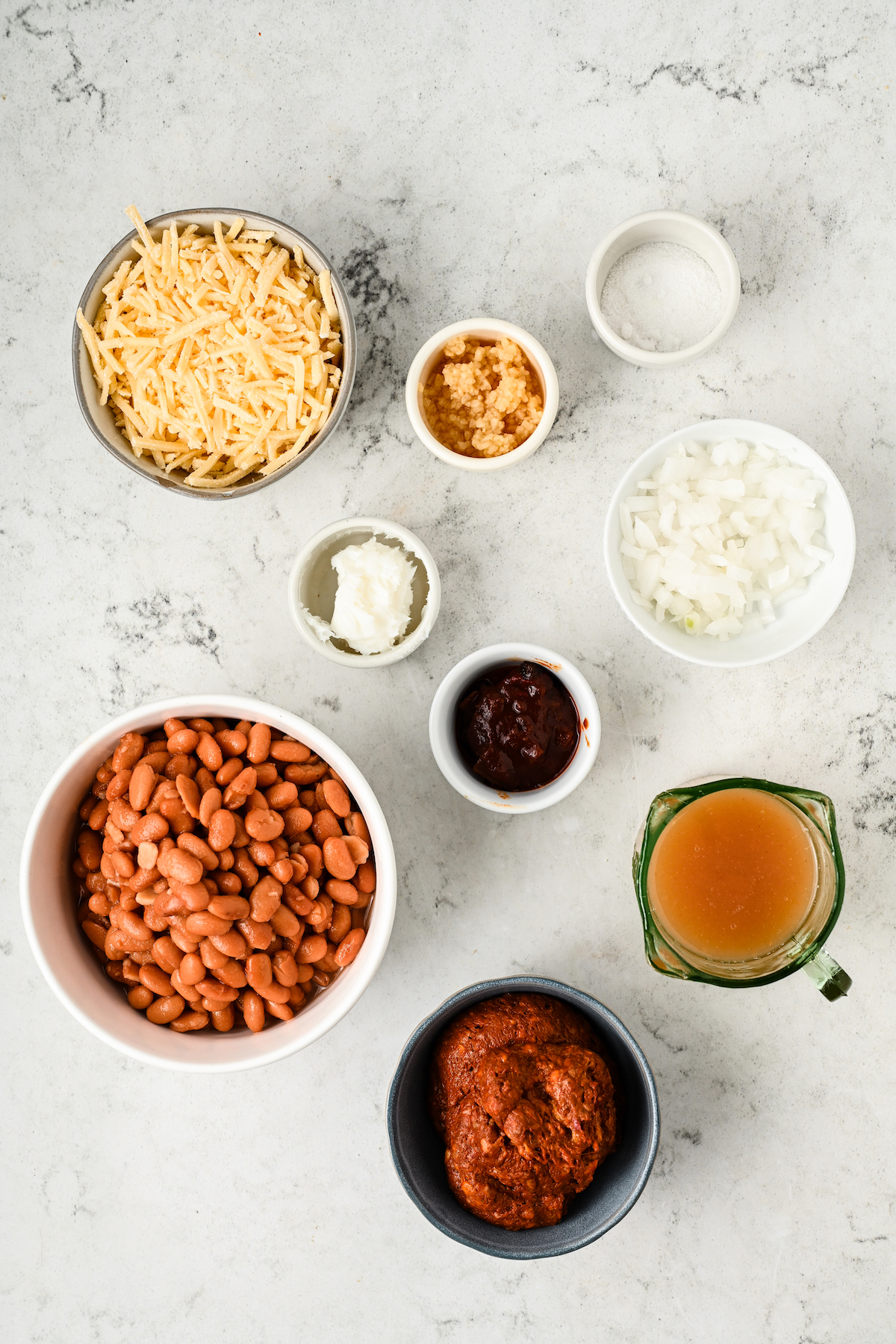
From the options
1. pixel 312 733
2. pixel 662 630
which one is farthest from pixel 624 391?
pixel 312 733

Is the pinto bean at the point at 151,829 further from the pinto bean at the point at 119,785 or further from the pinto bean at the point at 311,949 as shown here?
the pinto bean at the point at 311,949

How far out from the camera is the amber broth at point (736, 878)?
1704 millimetres

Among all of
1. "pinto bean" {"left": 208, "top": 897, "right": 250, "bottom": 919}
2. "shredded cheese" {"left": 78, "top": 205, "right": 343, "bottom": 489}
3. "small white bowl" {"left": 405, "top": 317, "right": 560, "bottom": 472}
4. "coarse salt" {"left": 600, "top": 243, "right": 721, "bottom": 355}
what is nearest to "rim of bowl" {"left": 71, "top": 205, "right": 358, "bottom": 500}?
"shredded cheese" {"left": 78, "top": 205, "right": 343, "bottom": 489}

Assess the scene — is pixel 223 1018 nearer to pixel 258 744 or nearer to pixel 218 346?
pixel 258 744

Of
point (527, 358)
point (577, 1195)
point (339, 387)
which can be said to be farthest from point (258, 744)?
point (577, 1195)

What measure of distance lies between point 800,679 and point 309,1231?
1.56 meters

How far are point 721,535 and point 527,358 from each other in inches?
20.0

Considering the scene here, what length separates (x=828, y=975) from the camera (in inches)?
64.4

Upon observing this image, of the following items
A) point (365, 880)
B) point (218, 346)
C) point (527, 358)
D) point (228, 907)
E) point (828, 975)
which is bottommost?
point (828, 975)

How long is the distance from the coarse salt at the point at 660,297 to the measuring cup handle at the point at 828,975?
1199 mm

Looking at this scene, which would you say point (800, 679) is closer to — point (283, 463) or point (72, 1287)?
point (283, 463)

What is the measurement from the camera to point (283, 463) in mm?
1770

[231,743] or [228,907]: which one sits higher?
[231,743]

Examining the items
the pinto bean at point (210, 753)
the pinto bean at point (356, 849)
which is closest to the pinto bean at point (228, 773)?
the pinto bean at point (210, 753)
